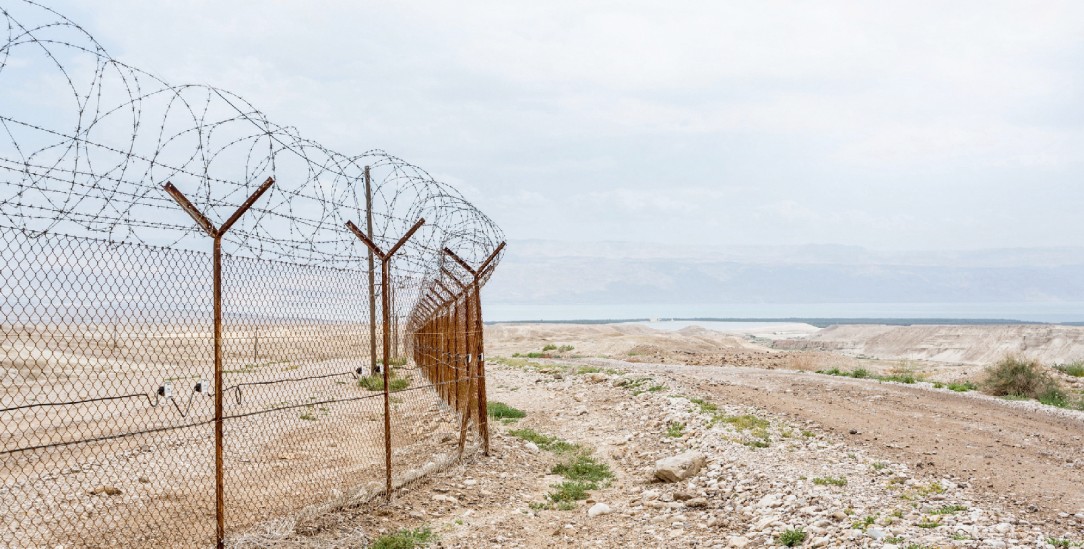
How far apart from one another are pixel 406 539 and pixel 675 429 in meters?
6.89

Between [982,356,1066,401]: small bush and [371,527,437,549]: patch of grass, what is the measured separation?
55.6 ft

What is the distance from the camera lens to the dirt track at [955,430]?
915 cm

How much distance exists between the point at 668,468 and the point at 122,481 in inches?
243

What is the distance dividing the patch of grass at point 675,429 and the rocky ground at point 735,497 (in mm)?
34

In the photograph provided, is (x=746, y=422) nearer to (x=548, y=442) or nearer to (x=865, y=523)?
(x=548, y=442)

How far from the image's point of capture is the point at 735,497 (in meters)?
9.09

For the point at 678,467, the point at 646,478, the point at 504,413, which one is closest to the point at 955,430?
the point at 678,467

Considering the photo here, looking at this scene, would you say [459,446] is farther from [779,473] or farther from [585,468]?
[779,473]

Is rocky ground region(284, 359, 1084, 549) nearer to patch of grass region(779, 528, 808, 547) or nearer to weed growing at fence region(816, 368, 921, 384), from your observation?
patch of grass region(779, 528, 808, 547)

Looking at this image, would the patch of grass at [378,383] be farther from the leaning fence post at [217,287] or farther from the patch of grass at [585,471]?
the leaning fence post at [217,287]

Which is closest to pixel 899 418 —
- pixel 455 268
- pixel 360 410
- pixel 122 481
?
pixel 455 268

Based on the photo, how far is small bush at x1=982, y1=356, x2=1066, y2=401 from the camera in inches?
776

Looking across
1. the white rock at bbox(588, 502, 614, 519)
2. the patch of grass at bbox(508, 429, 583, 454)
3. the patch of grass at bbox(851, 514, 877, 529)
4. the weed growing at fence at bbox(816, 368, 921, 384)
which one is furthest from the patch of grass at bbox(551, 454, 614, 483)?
the weed growing at fence at bbox(816, 368, 921, 384)

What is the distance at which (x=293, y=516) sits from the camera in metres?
7.22
